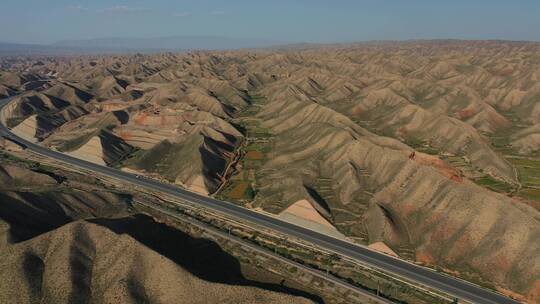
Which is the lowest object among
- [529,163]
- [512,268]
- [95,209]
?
[95,209]

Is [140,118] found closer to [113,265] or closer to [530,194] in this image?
[113,265]

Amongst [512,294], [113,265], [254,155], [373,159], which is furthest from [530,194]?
[113,265]

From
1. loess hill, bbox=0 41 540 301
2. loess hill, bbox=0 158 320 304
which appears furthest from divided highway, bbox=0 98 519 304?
loess hill, bbox=0 158 320 304

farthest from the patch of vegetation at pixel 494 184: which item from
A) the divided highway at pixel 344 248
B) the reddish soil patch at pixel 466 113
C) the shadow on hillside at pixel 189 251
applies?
the reddish soil patch at pixel 466 113

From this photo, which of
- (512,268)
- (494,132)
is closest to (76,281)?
(512,268)

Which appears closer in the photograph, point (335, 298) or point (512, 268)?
point (335, 298)

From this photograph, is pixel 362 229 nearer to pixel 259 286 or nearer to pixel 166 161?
pixel 259 286

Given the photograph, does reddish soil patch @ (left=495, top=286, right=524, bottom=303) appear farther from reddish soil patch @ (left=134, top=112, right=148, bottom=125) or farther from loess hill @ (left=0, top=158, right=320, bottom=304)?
reddish soil patch @ (left=134, top=112, right=148, bottom=125)
